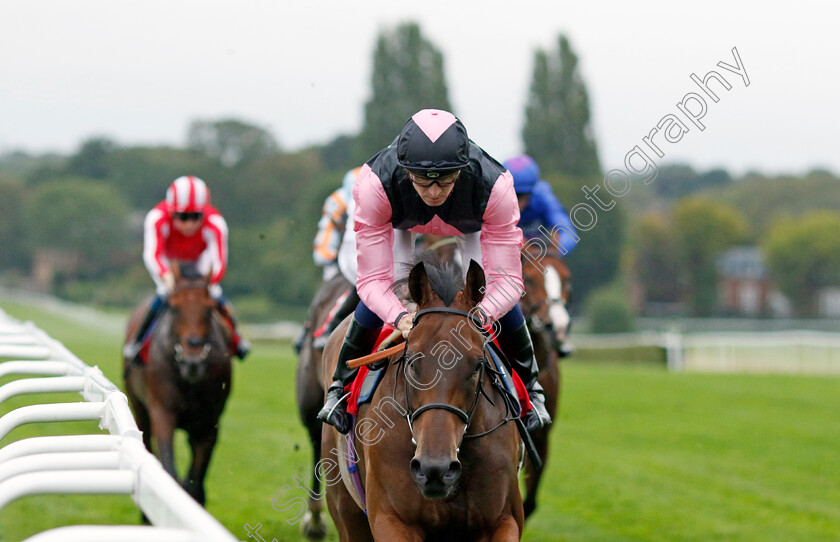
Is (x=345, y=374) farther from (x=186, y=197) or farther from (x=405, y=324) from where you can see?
(x=186, y=197)

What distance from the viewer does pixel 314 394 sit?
596 centimetres

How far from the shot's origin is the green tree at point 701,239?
198 ft

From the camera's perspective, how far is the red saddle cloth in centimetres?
384

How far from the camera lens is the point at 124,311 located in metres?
44.3

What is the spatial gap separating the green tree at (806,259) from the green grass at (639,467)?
44.2 metres

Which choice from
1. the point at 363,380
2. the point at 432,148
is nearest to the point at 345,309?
the point at 363,380

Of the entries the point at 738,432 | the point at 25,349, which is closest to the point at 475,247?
the point at 25,349

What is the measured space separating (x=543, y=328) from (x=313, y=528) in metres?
1.83

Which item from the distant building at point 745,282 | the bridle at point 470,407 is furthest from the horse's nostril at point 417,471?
the distant building at point 745,282

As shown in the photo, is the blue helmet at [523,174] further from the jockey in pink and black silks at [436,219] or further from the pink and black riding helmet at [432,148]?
the pink and black riding helmet at [432,148]

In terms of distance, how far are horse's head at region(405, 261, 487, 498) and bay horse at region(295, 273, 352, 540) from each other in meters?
2.46

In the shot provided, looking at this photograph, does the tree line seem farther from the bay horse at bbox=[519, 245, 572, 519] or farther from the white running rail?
the white running rail

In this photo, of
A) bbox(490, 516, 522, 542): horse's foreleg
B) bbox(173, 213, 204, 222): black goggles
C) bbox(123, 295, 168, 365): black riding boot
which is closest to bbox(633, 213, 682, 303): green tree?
bbox(173, 213, 204, 222): black goggles

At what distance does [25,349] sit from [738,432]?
34.3 feet
